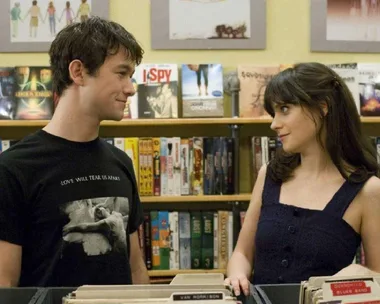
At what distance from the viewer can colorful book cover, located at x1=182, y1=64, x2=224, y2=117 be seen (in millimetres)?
2906

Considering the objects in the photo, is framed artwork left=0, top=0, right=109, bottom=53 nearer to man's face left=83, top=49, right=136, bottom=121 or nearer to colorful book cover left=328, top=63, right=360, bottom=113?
colorful book cover left=328, top=63, right=360, bottom=113

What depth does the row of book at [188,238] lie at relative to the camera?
286cm

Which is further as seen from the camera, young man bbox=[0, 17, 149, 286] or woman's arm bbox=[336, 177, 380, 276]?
woman's arm bbox=[336, 177, 380, 276]

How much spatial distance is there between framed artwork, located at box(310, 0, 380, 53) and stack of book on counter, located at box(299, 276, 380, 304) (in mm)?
2349

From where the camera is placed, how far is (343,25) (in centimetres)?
305

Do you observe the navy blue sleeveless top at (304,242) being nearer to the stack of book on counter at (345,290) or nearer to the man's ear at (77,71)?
the stack of book on counter at (345,290)

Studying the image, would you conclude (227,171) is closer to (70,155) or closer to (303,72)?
(303,72)

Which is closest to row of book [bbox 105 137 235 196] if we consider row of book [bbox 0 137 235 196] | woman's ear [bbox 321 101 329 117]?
row of book [bbox 0 137 235 196]

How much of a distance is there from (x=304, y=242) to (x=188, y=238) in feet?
5.00

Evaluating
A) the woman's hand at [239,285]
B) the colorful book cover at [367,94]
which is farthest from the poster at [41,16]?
the woman's hand at [239,285]

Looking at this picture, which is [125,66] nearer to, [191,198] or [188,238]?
[191,198]

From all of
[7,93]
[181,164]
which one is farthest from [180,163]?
[7,93]

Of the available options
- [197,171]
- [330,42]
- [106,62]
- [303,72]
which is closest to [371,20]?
[330,42]

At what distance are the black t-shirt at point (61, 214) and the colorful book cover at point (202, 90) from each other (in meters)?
1.55
